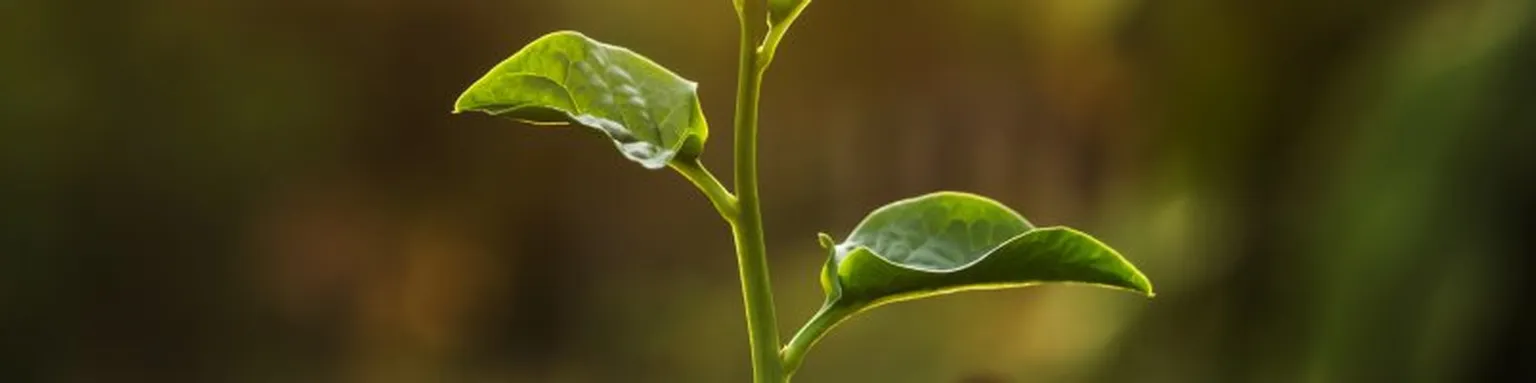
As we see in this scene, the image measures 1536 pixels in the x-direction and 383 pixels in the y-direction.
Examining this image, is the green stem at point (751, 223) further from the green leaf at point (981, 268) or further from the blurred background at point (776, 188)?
the blurred background at point (776, 188)

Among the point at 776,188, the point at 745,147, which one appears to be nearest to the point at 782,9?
the point at 745,147

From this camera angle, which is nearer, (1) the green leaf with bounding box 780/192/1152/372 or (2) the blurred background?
(1) the green leaf with bounding box 780/192/1152/372

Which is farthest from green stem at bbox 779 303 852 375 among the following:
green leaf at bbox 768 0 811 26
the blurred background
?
the blurred background

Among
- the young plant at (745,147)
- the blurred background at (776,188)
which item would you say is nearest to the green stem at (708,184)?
the young plant at (745,147)

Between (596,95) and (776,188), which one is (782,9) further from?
(776,188)

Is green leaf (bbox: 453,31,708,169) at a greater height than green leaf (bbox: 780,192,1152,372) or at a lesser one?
greater

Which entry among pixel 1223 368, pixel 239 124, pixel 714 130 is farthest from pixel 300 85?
pixel 1223 368

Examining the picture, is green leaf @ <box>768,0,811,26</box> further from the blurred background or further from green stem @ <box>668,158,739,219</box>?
the blurred background
